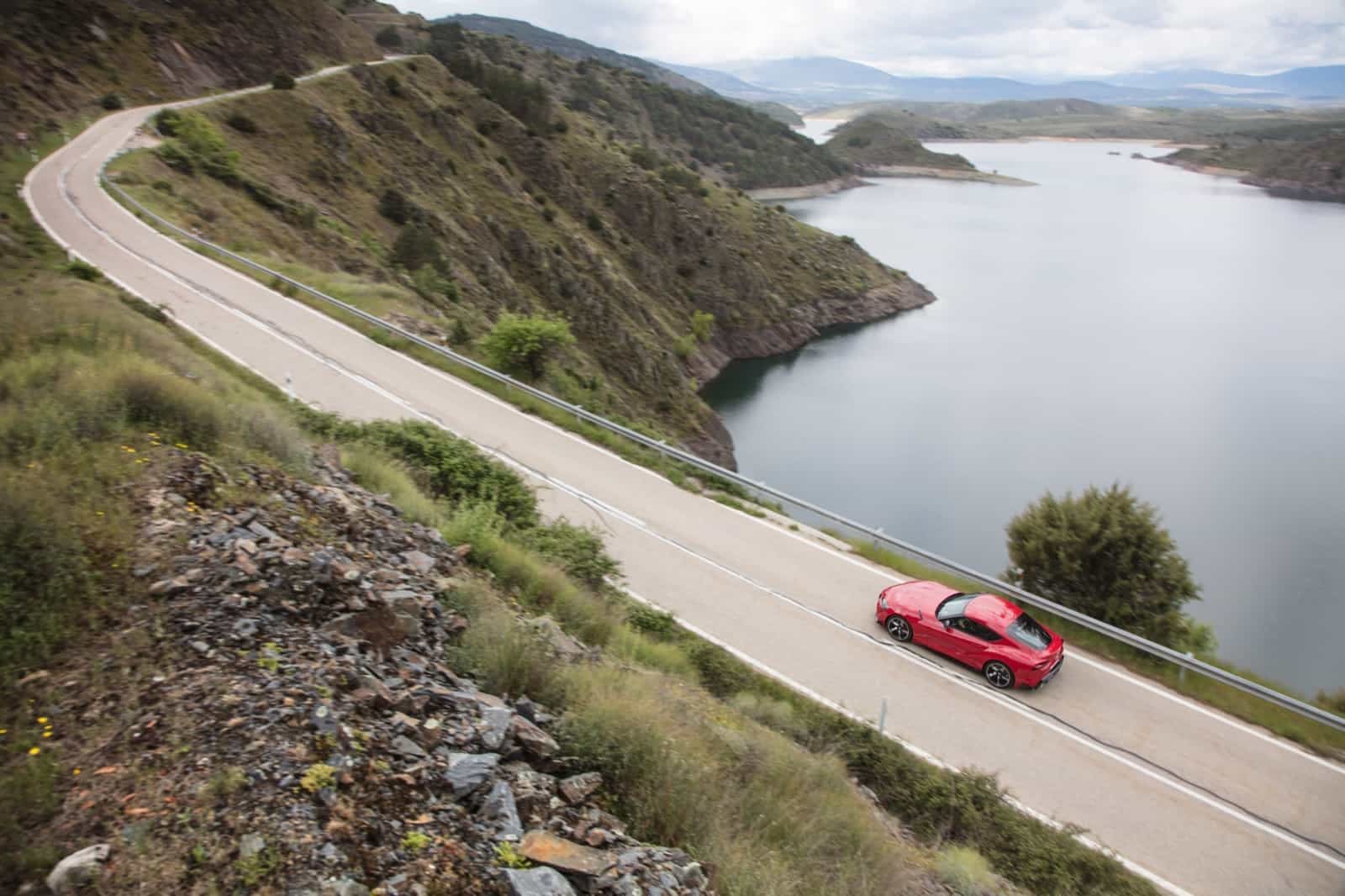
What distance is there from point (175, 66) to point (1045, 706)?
190ft

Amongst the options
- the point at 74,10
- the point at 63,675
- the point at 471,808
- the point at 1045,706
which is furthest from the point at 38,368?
the point at 74,10

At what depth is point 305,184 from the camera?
37531 mm

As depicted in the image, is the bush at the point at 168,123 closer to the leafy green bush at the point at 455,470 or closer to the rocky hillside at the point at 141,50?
the rocky hillside at the point at 141,50

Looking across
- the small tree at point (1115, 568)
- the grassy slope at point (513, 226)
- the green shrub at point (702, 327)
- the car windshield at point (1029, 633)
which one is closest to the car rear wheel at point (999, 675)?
the car windshield at point (1029, 633)

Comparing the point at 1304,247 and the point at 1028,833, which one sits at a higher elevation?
the point at 1304,247

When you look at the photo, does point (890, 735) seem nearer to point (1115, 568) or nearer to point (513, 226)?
point (1115, 568)

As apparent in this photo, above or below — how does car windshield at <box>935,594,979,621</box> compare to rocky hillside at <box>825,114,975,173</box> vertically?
below

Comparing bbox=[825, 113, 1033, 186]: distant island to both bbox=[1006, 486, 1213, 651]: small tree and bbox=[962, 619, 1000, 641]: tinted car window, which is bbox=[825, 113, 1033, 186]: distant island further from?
bbox=[962, 619, 1000, 641]: tinted car window

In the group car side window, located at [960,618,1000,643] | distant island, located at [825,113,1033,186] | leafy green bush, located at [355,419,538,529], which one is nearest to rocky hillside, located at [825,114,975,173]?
distant island, located at [825,113,1033,186]

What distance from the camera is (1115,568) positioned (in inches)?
514

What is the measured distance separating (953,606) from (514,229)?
41.5 metres

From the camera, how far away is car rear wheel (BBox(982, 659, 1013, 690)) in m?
10.8

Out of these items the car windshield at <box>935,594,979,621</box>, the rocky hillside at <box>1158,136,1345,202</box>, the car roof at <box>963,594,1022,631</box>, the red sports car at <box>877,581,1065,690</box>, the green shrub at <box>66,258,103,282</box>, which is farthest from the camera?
the rocky hillside at <box>1158,136,1345,202</box>

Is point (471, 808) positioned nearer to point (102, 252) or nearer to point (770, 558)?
point (770, 558)
